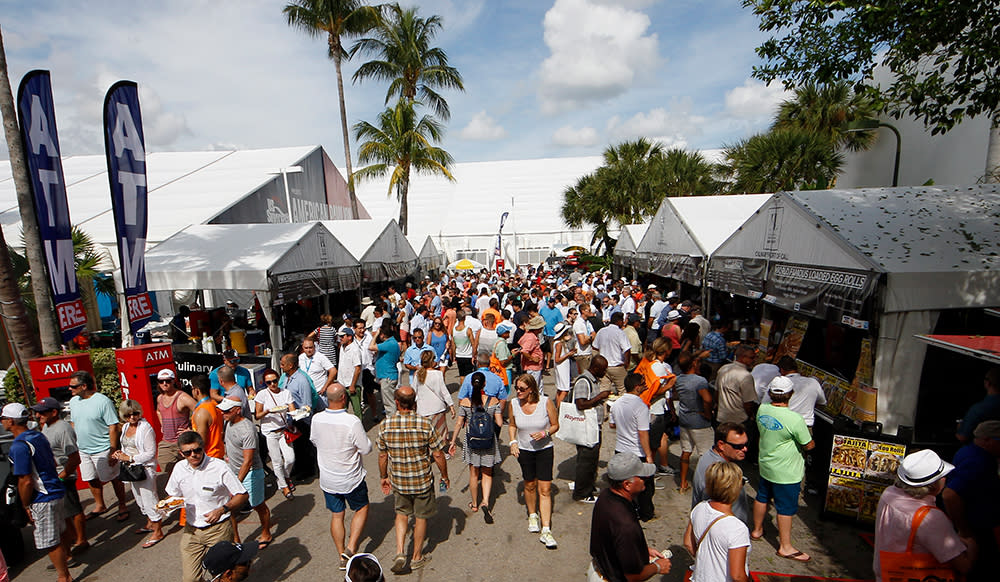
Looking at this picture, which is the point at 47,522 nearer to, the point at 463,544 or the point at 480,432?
the point at 463,544

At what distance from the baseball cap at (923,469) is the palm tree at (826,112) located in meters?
17.6

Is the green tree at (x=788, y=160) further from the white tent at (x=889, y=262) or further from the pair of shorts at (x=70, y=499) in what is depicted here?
the pair of shorts at (x=70, y=499)

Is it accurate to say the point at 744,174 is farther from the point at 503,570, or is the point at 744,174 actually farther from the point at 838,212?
the point at 503,570

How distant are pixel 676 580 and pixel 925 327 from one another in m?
4.01

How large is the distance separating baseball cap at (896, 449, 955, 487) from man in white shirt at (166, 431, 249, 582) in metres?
4.52

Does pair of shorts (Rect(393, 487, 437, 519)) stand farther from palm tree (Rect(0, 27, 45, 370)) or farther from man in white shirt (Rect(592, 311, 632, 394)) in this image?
palm tree (Rect(0, 27, 45, 370))

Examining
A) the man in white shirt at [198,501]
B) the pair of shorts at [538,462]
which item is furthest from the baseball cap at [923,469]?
the man in white shirt at [198,501]

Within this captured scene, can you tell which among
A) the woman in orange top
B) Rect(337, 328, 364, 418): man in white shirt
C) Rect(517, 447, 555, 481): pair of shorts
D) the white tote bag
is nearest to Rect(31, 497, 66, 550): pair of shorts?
the woman in orange top

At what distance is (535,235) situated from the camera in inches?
1485

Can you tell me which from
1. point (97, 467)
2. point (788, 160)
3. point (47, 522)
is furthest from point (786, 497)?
point (788, 160)

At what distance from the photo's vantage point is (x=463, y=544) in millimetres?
4578

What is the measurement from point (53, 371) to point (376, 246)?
9.43m

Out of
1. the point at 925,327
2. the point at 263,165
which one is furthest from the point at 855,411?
the point at 263,165

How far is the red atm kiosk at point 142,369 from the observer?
7074 millimetres
